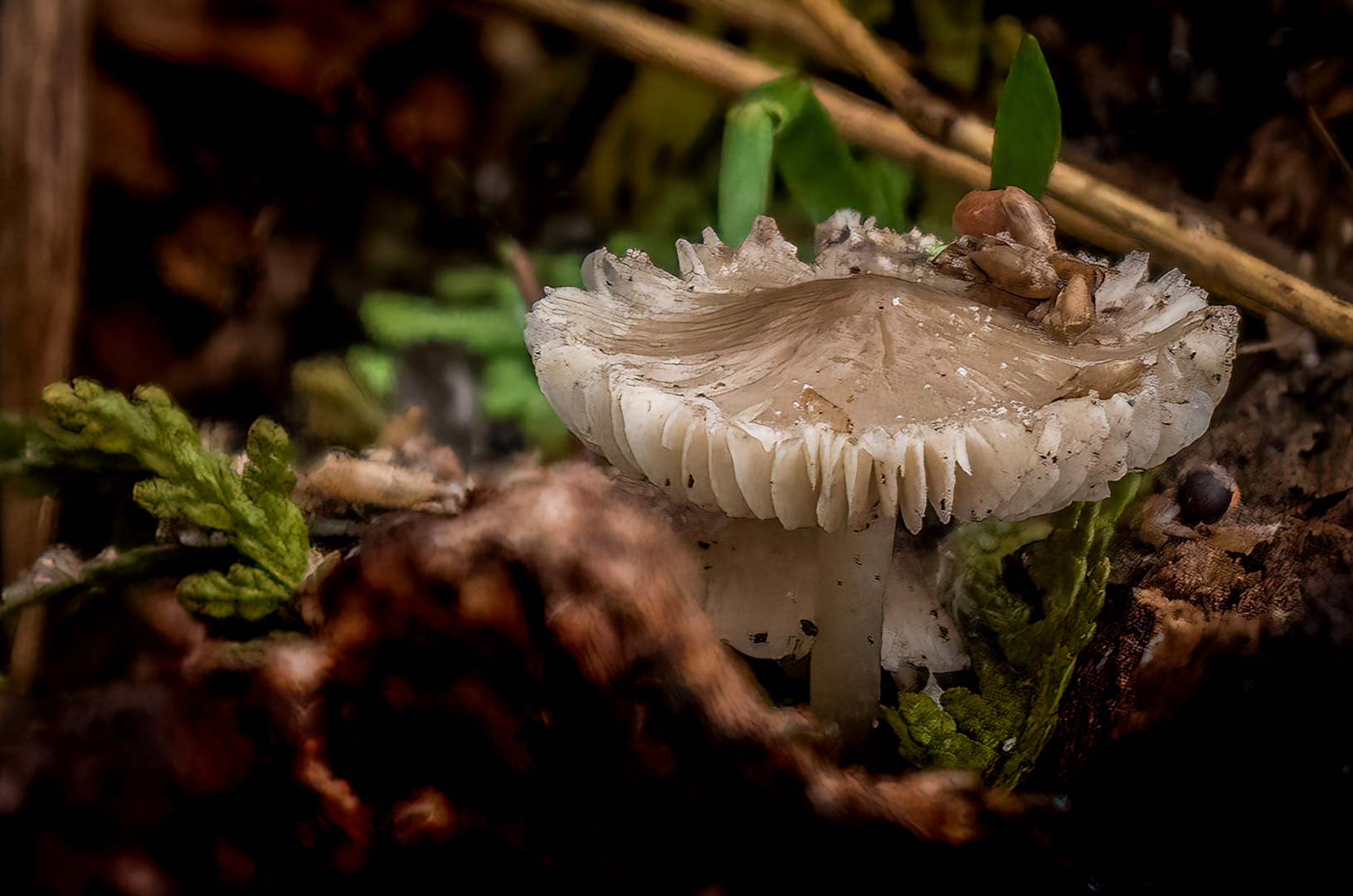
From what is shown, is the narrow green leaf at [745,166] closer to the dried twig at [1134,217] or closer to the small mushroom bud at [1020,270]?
the dried twig at [1134,217]

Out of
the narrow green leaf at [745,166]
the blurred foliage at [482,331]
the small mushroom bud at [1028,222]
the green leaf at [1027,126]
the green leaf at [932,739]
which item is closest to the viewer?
the green leaf at [932,739]

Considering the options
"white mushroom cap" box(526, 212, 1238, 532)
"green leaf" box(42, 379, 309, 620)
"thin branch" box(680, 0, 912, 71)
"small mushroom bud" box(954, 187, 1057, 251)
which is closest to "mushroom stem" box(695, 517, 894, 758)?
"white mushroom cap" box(526, 212, 1238, 532)

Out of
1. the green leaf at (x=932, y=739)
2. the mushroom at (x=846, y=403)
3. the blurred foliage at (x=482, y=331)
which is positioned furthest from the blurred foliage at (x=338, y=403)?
the green leaf at (x=932, y=739)

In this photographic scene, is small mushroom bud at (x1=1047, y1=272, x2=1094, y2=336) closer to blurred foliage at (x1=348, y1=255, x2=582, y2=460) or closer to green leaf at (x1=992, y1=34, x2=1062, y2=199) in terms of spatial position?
green leaf at (x1=992, y1=34, x2=1062, y2=199)

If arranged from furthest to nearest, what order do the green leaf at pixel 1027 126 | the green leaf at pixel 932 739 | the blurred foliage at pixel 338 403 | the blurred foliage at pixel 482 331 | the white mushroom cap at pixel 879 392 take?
the blurred foliage at pixel 482 331, the blurred foliage at pixel 338 403, the green leaf at pixel 1027 126, the green leaf at pixel 932 739, the white mushroom cap at pixel 879 392

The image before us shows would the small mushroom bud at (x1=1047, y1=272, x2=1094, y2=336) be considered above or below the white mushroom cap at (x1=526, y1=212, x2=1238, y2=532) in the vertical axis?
above

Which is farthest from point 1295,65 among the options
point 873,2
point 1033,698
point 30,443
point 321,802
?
point 30,443

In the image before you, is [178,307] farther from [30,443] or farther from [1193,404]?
[1193,404]
